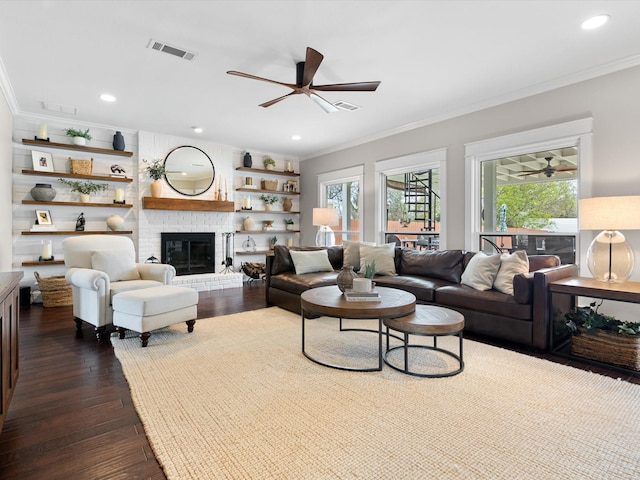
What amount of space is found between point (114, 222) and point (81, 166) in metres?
0.94

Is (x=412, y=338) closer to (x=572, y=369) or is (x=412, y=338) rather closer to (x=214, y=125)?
(x=572, y=369)

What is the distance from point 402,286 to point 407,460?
2.50 metres

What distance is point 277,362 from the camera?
2660 millimetres

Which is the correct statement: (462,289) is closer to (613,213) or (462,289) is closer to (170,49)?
(613,213)

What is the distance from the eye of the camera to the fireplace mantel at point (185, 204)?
5.66 metres

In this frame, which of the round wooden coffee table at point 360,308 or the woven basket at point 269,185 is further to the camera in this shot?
the woven basket at point 269,185

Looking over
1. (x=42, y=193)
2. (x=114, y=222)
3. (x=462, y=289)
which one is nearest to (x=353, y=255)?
(x=462, y=289)

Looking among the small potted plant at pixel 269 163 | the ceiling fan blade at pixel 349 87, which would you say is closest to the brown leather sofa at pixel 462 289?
the ceiling fan blade at pixel 349 87

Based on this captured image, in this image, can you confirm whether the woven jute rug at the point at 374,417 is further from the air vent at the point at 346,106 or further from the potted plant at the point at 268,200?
the potted plant at the point at 268,200

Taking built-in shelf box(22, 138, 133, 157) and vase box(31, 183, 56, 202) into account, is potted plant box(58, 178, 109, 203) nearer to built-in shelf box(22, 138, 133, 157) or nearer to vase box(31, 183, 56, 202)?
vase box(31, 183, 56, 202)

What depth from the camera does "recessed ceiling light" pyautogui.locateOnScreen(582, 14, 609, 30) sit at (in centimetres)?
259

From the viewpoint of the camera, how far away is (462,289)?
3471 millimetres

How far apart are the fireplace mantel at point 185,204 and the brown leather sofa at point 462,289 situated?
2209 mm

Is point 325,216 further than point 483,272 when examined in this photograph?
Yes
